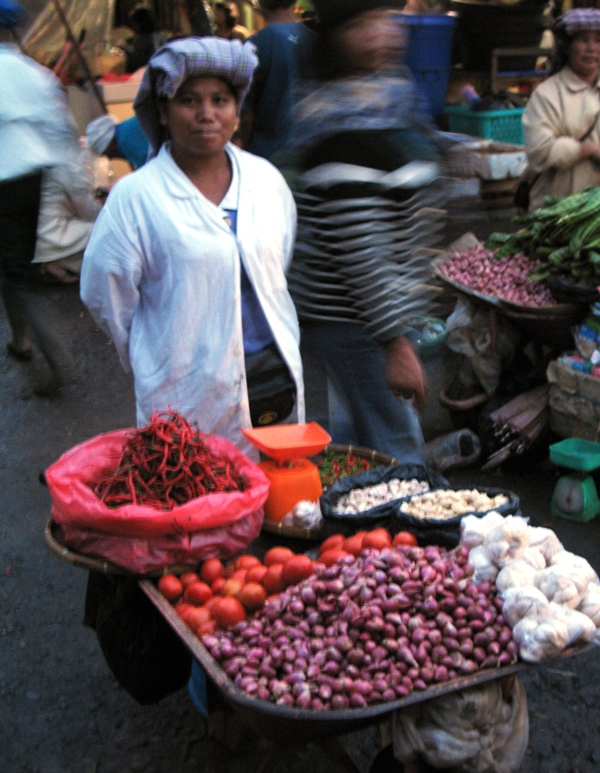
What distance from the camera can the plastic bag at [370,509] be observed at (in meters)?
2.76

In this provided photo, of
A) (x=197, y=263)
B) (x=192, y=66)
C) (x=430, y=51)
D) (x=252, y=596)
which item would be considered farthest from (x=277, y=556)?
(x=430, y=51)

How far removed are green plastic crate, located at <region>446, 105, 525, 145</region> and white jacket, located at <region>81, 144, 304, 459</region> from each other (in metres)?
4.71

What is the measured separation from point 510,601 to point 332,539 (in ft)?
1.96

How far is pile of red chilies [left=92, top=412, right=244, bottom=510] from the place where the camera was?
2.63 meters

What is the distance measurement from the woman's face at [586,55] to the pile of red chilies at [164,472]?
12.6ft

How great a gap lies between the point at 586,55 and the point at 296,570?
419 centimetres

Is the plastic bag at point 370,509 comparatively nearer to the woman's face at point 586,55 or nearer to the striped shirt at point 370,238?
the striped shirt at point 370,238

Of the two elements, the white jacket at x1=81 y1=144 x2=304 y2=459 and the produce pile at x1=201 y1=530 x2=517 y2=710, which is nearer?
the produce pile at x1=201 y1=530 x2=517 y2=710

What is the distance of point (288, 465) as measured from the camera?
2.98 m

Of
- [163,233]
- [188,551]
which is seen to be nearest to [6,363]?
[163,233]

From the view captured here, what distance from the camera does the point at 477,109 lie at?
7.51m

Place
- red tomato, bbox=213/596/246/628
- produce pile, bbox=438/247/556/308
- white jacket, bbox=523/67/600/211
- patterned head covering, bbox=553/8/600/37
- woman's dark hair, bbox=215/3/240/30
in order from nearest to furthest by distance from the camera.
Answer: red tomato, bbox=213/596/246/628, produce pile, bbox=438/247/556/308, patterned head covering, bbox=553/8/600/37, white jacket, bbox=523/67/600/211, woman's dark hair, bbox=215/3/240/30

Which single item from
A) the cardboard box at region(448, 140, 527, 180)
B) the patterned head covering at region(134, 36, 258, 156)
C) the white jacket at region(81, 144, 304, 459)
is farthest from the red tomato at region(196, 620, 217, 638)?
the cardboard box at region(448, 140, 527, 180)

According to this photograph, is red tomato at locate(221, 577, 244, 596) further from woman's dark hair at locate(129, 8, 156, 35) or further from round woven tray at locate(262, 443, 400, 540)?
woman's dark hair at locate(129, 8, 156, 35)
